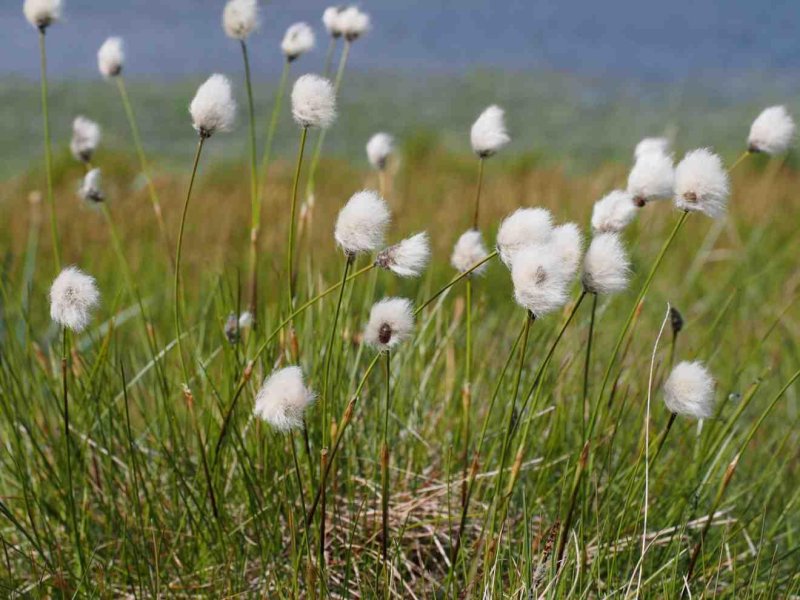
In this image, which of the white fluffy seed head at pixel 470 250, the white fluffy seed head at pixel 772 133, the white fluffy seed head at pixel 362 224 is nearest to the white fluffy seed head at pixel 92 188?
the white fluffy seed head at pixel 470 250

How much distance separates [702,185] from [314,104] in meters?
0.57

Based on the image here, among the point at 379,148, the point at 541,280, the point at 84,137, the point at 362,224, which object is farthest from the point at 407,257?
the point at 84,137

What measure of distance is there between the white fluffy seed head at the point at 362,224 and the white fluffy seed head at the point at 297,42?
81cm

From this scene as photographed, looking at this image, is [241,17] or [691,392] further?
[241,17]

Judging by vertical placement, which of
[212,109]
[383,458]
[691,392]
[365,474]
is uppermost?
[212,109]

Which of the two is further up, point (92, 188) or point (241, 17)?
point (241, 17)

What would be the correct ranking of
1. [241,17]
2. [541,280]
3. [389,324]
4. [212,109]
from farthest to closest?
[241,17] < [212,109] < [389,324] < [541,280]

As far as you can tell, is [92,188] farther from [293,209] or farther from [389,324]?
[389,324]

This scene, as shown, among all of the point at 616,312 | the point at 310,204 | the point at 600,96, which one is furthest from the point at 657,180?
the point at 600,96

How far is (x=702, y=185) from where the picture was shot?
4.39 feet

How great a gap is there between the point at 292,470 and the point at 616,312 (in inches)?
90.3

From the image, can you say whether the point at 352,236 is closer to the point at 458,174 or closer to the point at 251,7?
the point at 251,7

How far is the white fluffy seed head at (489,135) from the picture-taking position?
1.66m

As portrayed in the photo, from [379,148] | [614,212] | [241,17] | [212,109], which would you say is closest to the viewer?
[212,109]
